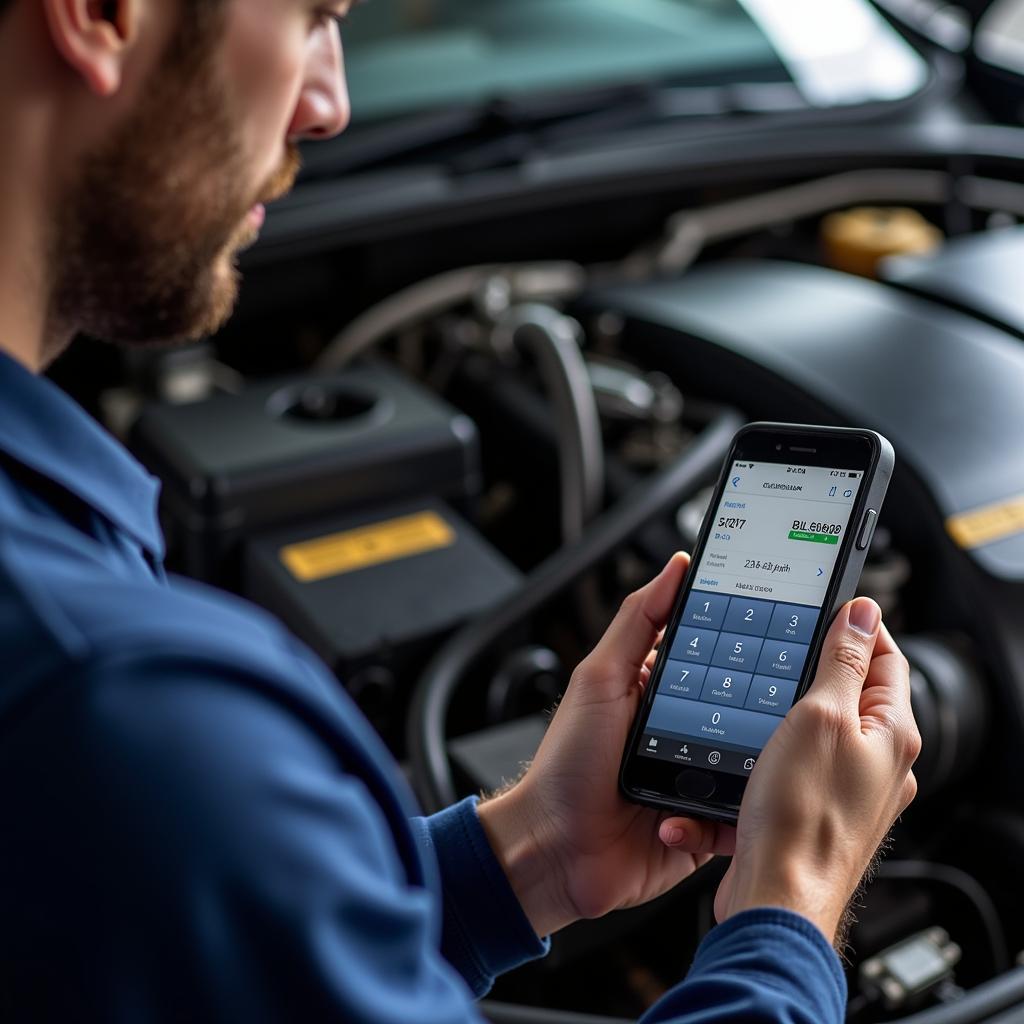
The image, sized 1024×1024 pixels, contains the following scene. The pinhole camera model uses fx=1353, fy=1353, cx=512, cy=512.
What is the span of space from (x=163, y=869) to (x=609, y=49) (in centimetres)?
136

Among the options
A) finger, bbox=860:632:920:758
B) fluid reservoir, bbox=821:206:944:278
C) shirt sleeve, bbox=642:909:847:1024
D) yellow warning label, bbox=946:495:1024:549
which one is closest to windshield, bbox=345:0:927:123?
fluid reservoir, bbox=821:206:944:278

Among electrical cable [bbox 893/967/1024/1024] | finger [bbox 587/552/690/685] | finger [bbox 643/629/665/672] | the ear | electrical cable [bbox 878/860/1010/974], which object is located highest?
the ear

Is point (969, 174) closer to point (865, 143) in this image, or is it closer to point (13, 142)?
point (865, 143)

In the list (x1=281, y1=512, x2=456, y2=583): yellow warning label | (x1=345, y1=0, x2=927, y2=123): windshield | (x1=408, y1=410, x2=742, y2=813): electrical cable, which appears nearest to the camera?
(x1=408, y1=410, x2=742, y2=813): electrical cable

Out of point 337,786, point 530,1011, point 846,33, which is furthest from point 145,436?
point 846,33

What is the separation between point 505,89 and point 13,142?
3.46 feet

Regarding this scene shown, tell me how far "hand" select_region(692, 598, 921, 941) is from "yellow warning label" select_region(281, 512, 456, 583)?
0.53 metres

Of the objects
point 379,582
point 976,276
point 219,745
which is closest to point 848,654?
point 219,745

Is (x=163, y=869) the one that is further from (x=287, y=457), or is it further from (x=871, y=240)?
(x=871, y=240)

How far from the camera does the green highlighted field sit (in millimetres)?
780

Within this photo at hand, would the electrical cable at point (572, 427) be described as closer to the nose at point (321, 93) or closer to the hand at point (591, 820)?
the hand at point (591, 820)

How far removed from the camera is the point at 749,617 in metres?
0.78

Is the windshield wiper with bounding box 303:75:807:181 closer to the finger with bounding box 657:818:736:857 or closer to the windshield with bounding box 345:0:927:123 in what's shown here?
the windshield with bounding box 345:0:927:123

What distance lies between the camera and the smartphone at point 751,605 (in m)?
0.75
